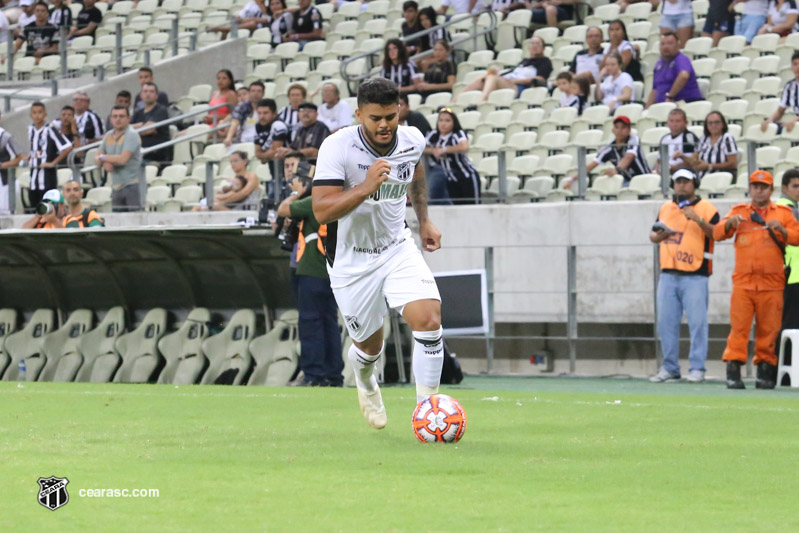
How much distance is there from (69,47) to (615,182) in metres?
14.9

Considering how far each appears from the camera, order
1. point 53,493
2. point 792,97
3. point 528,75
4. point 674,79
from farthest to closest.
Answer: point 528,75
point 674,79
point 792,97
point 53,493

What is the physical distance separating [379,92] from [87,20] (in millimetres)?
21610

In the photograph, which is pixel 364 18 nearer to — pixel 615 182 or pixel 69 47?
pixel 69 47

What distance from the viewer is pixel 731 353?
45.6 feet

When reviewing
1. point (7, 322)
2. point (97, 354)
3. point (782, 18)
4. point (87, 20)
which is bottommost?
point (97, 354)

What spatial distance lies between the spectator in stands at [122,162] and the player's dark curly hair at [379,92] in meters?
11.5

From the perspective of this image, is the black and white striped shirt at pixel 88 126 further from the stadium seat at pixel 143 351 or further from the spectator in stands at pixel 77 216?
the stadium seat at pixel 143 351

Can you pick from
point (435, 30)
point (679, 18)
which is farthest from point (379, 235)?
point (435, 30)

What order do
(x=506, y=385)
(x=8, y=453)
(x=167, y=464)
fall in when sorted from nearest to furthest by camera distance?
(x=167, y=464) < (x=8, y=453) < (x=506, y=385)

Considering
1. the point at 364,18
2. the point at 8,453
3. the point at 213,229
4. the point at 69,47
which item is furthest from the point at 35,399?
the point at 69,47

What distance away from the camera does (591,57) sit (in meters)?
19.6

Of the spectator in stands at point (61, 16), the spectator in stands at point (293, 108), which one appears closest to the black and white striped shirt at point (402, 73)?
the spectator in stands at point (293, 108)

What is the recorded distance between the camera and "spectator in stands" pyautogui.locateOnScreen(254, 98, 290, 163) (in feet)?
62.3

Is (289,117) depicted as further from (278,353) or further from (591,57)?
(278,353)
